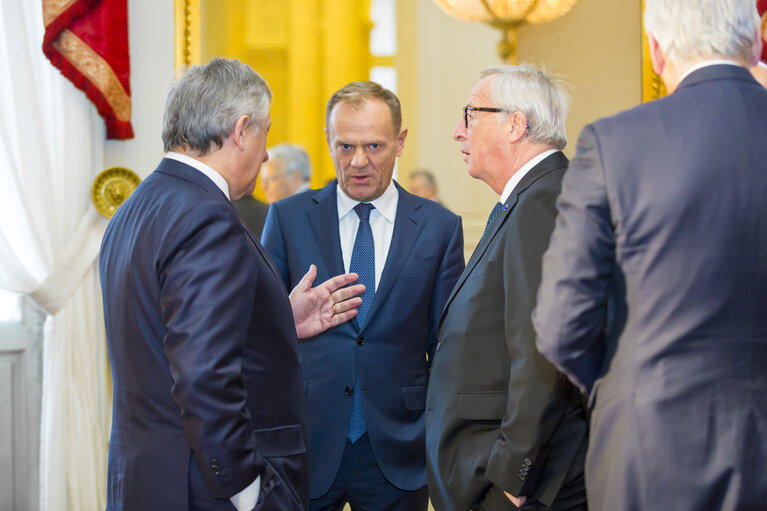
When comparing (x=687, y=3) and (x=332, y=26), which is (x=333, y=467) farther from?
(x=332, y=26)

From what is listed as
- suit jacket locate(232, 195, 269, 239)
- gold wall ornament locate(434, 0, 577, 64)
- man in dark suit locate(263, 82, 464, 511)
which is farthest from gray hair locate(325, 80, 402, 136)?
gold wall ornament locate(434, 0, 577, 64)

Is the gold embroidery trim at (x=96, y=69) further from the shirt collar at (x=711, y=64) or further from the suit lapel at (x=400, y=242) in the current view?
the shirt collar at (x=711, y=64)

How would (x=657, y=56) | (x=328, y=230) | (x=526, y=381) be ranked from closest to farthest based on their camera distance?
(x=657, y=56) < (x=526, y=381) < (x=328, y=230)

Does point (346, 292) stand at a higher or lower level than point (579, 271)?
lower

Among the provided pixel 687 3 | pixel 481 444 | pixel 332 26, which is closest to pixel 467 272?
pixel 481 444

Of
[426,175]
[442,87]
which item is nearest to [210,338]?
[426,175]

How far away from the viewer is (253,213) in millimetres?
4062

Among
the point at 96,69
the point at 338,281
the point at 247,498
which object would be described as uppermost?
the point at 96,69

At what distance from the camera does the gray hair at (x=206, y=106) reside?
5.73ft

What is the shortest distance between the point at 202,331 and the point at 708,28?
1.09 m

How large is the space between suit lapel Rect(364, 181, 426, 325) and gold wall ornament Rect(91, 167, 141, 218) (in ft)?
5.83

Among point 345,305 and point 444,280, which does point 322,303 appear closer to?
point 345,305

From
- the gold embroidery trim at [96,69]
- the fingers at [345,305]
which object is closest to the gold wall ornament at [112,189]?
the gold embroidery trim at [96,69]

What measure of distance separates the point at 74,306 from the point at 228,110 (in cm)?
229
